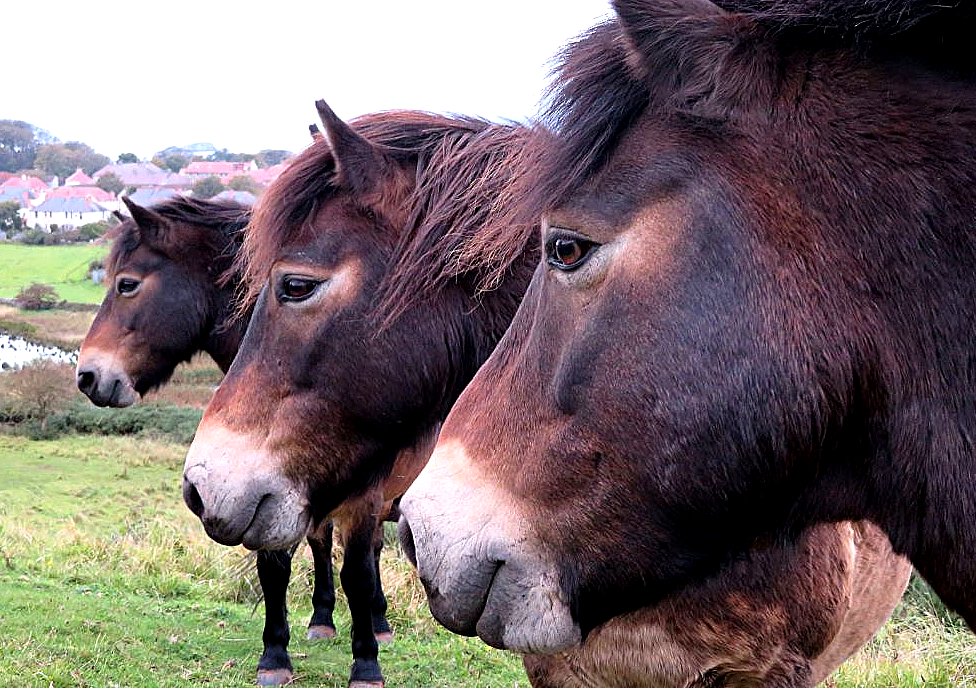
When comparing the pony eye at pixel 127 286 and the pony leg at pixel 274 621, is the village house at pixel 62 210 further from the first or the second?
the pony leg at pixel 274 621

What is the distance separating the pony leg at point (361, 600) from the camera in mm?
6110

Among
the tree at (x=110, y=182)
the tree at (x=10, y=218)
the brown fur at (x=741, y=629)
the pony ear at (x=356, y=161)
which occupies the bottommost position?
the tree at (x=110, y=182)

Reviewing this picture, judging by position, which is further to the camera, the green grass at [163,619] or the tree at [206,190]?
the tree at [206,190]

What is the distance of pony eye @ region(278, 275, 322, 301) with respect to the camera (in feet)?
10.9

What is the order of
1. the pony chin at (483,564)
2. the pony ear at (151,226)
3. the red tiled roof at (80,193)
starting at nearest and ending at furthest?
1. the pony chin at (483,564)
2. the pony ear at (151,226)
3. the red tiled roof at (80,193)

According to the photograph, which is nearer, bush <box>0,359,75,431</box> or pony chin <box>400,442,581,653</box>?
pony chin <box>400,442,581,653</box>

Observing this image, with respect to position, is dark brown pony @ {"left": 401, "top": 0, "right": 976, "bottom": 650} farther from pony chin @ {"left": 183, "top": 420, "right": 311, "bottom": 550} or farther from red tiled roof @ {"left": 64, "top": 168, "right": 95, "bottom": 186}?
red tiled roof @ {"left": 64, "top": 168, "right": 95, "bottom": 186}

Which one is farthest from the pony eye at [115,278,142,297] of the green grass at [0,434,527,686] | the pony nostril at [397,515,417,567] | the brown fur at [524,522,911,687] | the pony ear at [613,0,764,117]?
the pony ear at [613,0,764,117]

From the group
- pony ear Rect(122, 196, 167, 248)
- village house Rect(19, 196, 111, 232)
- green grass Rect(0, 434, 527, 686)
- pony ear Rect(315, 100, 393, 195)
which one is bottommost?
village house Rect(19, 196, 111, 232)

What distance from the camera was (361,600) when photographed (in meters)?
6.22

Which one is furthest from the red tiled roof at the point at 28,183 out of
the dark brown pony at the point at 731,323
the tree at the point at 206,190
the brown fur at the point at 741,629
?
the dark brown pony at the point at 731,323

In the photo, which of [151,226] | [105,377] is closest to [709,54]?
[151,226]

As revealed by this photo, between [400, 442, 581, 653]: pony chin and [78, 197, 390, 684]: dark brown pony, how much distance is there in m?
5.01

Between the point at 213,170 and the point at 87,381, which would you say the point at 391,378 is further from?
the point at 213,170
